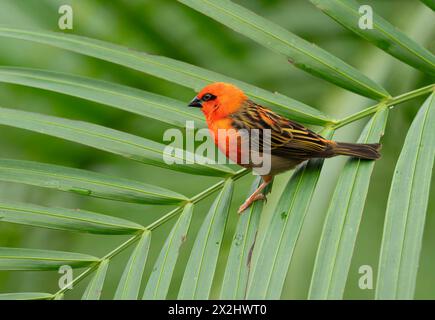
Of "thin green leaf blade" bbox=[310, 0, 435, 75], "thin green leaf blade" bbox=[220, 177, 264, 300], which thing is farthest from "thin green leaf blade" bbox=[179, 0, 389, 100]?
"thin green leaf blade" bbox=[220, 177, 264, 300]

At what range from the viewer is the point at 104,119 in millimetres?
4109

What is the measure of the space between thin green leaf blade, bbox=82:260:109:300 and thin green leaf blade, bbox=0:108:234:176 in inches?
18.4

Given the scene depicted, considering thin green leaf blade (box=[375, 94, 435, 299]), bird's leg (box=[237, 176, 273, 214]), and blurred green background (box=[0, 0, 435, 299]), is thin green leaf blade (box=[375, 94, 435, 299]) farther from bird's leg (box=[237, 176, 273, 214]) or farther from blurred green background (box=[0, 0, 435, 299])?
blurred green background (box=[0, 0, 435, 299])

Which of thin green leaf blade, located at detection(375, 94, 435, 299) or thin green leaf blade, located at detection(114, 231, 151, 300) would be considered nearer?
thin green leaf blade, located at detection(375, 94, 435, 299)

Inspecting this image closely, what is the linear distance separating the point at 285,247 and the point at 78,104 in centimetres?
231

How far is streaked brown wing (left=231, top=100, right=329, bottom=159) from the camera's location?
9.47 feet

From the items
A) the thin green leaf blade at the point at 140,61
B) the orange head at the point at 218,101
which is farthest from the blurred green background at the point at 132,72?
the thin green leaf blade at the point at 140,61

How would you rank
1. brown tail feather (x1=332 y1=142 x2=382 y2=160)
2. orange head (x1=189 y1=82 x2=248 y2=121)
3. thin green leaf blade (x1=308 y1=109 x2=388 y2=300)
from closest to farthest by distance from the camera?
thin green leaf blade (x1=308 y1=109 x2=388 y2=300), brown tail feather (x1=332 y1=142 x2=382 y2=160), orange head (x1=189 y1=82 x2=248 y2=121)

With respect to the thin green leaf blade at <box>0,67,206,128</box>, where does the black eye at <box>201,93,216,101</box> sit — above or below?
above

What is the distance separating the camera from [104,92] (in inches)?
108

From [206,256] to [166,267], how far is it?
0.16 meters

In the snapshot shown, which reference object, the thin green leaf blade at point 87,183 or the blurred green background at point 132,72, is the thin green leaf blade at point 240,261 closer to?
the thin green leaf blade at point 87,183

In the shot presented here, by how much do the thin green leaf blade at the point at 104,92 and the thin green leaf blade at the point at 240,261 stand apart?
564 millimetres
